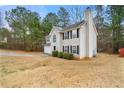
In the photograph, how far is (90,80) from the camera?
3346 mm

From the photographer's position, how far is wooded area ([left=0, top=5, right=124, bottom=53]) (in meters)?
3.43

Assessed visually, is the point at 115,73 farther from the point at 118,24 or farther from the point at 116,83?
the point at 118,24

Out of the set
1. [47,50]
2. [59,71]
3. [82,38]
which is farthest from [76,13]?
[59,71]

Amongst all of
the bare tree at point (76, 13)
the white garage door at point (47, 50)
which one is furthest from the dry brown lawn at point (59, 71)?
the bare tree at point (76, 13)

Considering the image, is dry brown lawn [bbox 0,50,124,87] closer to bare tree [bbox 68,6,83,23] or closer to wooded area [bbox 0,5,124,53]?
wooded area [bbox 0,5,124,53]

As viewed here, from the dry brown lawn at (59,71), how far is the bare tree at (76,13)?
58 cm

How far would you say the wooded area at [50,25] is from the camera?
135 inches

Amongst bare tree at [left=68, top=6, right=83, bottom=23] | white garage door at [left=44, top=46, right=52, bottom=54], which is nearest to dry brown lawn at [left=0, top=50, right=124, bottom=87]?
white garage door at [left=44, top=46, right=52, bottom=54]

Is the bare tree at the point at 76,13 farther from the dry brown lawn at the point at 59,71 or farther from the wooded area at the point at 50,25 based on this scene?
the dry brown lawn at the point at 59,71

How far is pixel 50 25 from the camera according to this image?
3.56 m

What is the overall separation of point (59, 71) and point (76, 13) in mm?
845

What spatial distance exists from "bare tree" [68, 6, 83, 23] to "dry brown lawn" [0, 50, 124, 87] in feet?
1.92

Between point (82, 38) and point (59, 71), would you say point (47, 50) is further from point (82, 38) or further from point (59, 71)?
point (82, 38)

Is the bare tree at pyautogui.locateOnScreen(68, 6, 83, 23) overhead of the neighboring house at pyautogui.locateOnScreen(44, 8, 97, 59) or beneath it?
overhead
